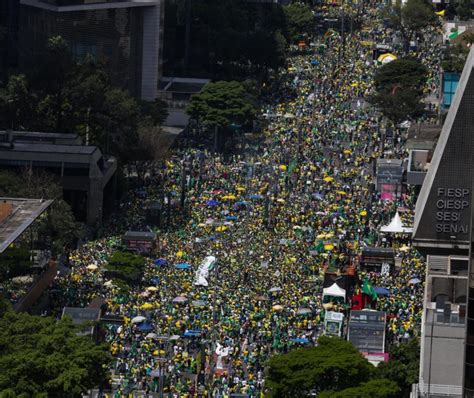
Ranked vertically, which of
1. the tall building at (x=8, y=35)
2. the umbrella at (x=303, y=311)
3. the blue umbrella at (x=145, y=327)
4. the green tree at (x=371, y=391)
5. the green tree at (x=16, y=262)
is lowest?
the blue umbrella at (x=145, y=327)

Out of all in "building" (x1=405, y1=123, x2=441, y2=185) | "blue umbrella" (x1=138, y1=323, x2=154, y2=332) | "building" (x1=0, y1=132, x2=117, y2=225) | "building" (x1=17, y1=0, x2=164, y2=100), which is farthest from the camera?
"building" (x1=17, y1=0, x2=164, y2=100)

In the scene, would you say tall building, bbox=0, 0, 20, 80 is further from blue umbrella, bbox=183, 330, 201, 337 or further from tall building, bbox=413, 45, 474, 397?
tall building, bbox=413, 45, 474, 397

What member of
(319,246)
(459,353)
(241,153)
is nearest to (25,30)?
(241,153)

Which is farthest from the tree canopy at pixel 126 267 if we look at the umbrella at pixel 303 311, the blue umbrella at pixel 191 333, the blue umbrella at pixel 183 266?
the blue umbrella at pixel 191 333

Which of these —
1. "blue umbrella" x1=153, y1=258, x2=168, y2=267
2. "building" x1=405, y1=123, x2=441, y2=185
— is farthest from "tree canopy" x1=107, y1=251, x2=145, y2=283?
"building" x1=405, y1=123, x2=441, y2=185

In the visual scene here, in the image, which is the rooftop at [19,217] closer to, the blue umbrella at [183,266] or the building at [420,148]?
the blue umbrella at [183,266]

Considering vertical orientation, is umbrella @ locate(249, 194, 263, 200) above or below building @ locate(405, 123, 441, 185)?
below
